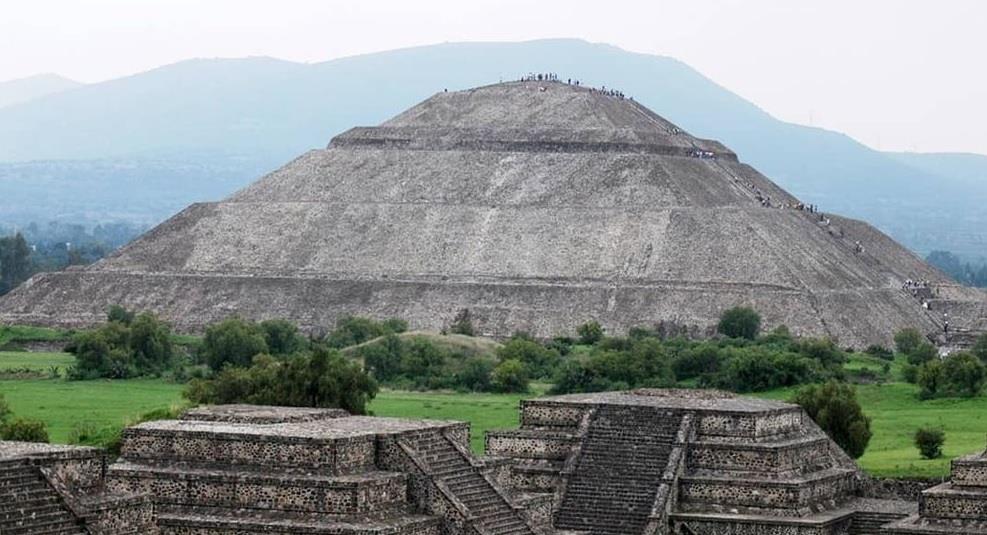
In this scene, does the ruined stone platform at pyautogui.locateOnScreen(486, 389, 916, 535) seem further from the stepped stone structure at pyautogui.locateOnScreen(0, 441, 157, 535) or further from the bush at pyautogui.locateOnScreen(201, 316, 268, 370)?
the bush at pyautogui.locateOnScreen(201, 316, 268, 370)

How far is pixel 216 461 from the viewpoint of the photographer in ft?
118

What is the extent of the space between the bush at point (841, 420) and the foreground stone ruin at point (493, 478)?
6223mm

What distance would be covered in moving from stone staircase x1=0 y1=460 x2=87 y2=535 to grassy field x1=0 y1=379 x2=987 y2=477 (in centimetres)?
2602

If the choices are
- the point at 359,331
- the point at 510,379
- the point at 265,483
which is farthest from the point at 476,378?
the point at 265,483

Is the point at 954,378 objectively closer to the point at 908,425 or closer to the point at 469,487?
the point at 908,425

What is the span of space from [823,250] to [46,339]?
1690 inches

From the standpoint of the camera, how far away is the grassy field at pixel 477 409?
58.1 metres

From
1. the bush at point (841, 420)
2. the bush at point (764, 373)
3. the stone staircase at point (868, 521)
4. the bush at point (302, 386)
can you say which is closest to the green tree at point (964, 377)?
the bush at point (764, 373)

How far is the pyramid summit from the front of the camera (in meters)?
117

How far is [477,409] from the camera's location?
237 ft

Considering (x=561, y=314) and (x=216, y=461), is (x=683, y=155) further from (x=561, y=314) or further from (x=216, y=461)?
(x=216, y=461)

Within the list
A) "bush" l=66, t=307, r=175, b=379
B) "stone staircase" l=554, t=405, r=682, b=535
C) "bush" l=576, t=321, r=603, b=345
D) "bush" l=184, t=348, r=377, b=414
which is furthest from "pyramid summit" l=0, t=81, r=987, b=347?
"stone staircase" l=554, t=405, r=682, b=535

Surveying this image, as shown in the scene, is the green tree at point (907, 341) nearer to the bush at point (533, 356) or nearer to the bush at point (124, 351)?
the bush at point (533, 356)

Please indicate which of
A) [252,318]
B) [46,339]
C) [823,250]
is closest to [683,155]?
[823,250]
